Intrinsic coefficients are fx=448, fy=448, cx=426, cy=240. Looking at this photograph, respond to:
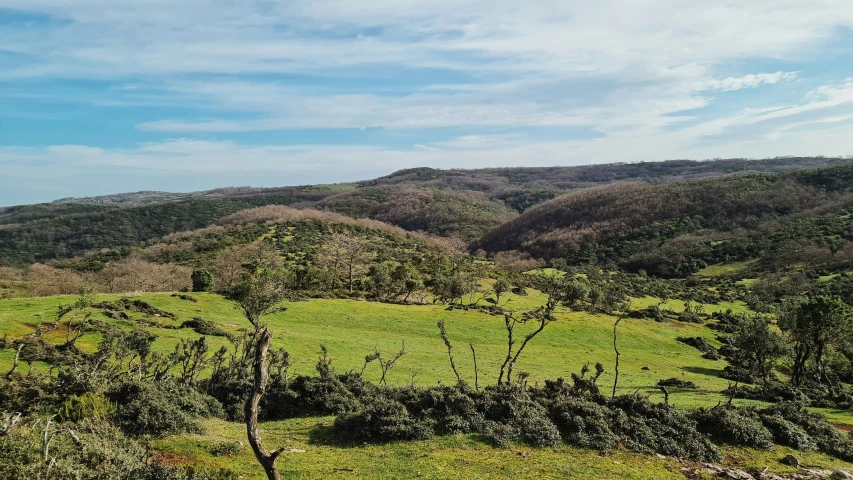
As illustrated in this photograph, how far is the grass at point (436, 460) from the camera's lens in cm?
1237

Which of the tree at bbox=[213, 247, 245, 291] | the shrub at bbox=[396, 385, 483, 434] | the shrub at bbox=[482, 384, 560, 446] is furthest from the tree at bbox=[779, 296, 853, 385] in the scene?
the tree at bbox=[213, 247, 245, 291]

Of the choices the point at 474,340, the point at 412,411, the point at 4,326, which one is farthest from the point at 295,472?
the point at 474,340

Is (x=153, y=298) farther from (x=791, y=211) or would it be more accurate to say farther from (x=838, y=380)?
(x=791, y=211)

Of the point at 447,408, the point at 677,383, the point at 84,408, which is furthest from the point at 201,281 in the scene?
the point at 677,383

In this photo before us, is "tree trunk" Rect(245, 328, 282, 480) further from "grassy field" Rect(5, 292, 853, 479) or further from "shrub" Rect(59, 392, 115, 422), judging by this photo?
"shrub" Rect(59, 392, 115, 422)

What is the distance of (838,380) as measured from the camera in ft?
113

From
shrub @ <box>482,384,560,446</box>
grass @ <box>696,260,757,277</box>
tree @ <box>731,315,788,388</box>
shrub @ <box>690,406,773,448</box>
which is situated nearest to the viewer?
shrub @ <box>482,384,560,446</box>

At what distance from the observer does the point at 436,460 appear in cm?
1323

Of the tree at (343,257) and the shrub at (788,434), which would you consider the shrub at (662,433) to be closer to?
the shrub at (788,434)

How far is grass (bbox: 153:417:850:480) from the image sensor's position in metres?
12.4

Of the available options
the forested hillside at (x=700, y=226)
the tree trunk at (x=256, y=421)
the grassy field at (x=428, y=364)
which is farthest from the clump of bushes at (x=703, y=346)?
the forested hillside at (x=700, y=226)

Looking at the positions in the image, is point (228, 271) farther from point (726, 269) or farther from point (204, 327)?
point (726, 269)

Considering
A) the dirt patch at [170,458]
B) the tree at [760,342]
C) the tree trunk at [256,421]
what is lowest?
the tree at [760,342]

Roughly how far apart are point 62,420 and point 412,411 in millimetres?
10925
